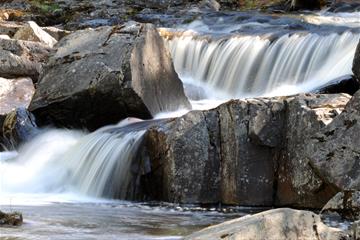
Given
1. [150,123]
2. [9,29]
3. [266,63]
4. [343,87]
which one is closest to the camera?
[150,123]

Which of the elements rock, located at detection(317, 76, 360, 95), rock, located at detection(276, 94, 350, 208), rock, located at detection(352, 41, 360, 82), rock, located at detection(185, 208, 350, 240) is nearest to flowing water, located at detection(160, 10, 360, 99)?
rock, located at detection(317, 76, 360, 95)

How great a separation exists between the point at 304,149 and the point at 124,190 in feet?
7.07

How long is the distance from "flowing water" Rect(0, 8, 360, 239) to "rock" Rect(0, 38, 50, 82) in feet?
7.53

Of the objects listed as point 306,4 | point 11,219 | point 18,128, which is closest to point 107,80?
point 18,128

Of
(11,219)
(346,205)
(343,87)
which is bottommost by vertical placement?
(11,219)

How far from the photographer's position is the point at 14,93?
428 inches

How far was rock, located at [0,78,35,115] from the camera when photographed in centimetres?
1040

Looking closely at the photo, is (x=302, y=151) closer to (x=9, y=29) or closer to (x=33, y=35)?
(x=33, y=35)

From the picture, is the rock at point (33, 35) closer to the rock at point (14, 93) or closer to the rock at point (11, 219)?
the rock at point (14, 93)

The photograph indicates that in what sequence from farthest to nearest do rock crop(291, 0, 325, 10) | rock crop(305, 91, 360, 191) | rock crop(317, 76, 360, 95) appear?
1. rock crop(291, 0, 325, 10)
2. rock crop(317, 76, 360, 95)
3. rock crop(305, 91, 360, 191)

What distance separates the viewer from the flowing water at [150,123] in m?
6.04

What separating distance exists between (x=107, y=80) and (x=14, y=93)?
2.61 metres

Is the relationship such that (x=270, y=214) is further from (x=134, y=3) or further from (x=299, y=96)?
(x=134, y=3)

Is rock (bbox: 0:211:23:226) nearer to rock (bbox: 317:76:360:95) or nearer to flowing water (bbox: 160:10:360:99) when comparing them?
rock (bbox: 317:76:360:95)
